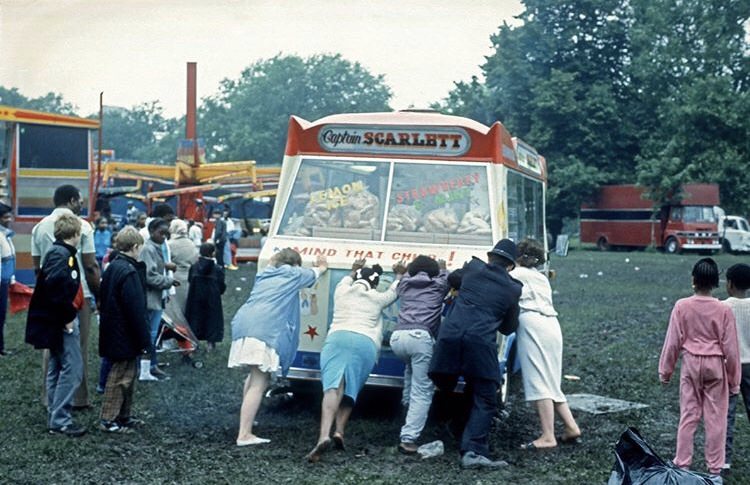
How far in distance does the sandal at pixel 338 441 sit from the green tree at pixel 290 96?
67237 millimetres

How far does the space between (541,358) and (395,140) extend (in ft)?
8.42

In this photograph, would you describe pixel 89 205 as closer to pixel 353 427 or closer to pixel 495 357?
pixel 353 427

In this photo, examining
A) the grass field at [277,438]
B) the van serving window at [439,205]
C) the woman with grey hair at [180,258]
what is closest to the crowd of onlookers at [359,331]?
the grass field at [277,438]

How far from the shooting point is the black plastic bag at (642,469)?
19.6ft

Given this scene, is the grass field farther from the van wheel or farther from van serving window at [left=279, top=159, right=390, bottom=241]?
the van wheel

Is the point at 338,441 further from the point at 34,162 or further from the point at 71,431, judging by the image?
the point at 34,162

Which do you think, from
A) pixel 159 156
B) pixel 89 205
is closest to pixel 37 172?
pixel 89 205

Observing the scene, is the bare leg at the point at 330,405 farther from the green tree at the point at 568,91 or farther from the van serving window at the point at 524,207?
the green tree at the point at 568,91

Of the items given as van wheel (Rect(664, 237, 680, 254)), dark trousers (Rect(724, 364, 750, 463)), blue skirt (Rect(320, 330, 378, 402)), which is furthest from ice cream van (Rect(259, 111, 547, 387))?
van wheel (Rect(664, 237, 680, 254))

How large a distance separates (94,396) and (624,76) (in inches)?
1805

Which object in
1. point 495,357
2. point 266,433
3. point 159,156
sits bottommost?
point 266,433

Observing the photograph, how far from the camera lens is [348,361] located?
8.20m

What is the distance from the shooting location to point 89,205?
20.1 metres

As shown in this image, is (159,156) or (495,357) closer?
(495,357)
